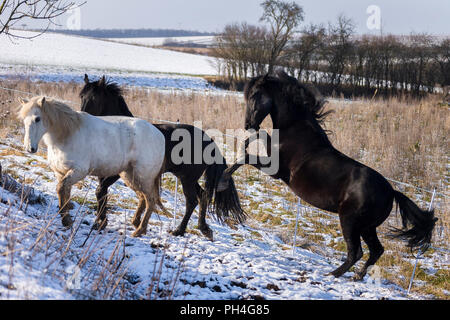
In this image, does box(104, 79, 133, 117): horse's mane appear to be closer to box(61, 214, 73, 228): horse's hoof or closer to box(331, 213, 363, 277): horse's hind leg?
box(61, 214, 73, 228): horse's hoof

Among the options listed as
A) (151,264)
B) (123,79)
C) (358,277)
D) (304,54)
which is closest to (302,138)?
(358,277)

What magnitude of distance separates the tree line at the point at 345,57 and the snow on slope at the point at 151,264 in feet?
51.3

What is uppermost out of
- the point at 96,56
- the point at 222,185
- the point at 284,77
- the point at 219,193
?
the point at 96,56

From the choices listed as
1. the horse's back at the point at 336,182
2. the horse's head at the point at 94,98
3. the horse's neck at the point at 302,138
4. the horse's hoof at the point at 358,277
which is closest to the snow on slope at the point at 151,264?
the horse's hoof at the point at 358,277

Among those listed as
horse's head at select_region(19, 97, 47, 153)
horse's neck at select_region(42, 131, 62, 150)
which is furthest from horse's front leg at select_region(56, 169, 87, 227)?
horse's head at select_region(19, 97, 47, 153)

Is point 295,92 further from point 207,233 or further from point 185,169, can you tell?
point 207,233

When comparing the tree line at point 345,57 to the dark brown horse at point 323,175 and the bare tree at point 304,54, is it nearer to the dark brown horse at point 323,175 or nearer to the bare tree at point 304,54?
the bare tree at point 304,54

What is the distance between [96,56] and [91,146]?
1560 inches

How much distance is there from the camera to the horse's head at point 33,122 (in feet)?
11.2

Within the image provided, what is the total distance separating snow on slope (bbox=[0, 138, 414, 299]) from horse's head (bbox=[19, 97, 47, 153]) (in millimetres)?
607

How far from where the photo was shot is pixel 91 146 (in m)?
3.86
